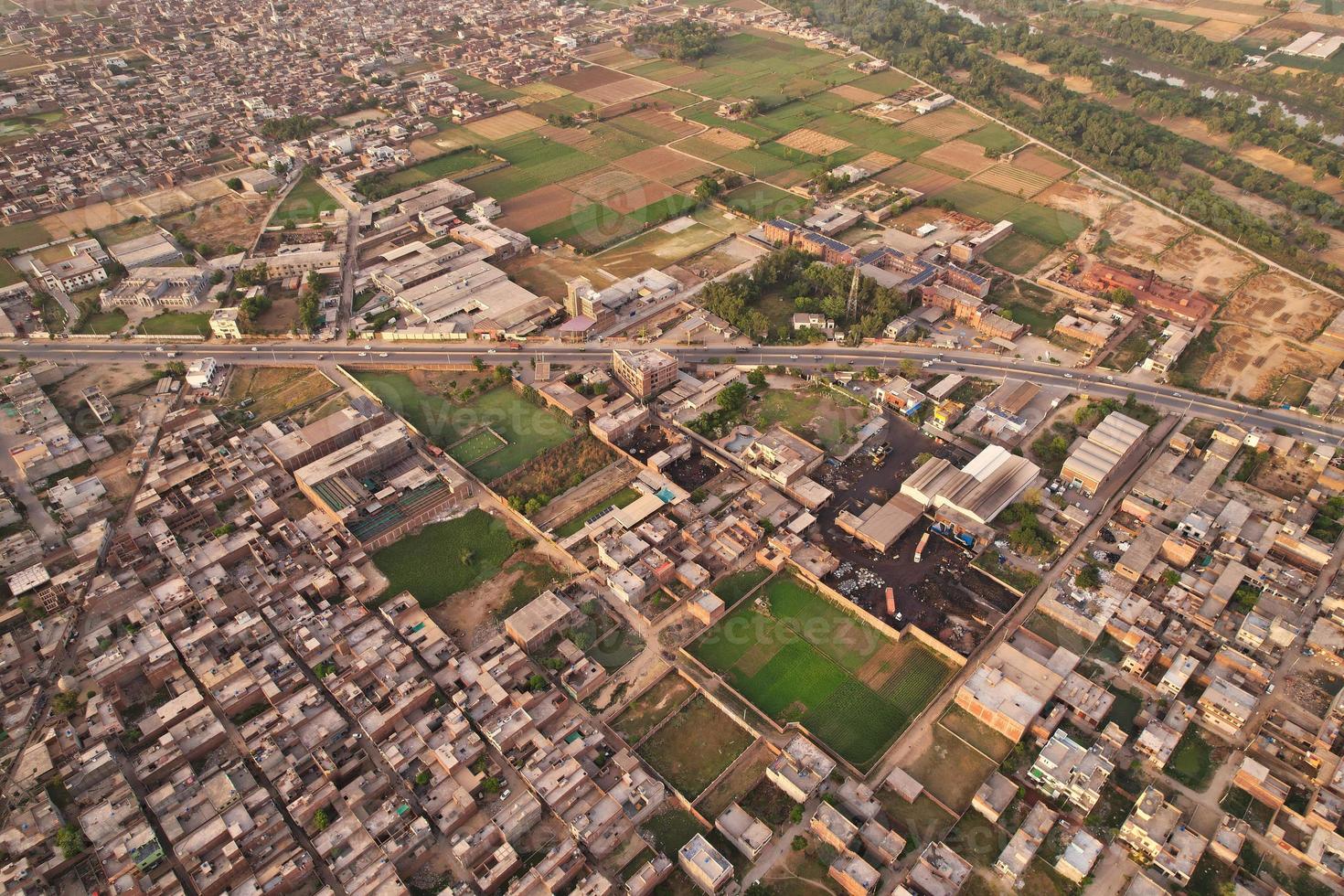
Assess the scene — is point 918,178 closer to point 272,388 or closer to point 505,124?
point 505,124

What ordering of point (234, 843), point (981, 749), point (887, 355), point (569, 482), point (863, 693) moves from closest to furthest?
point (234, 843)
point (981, 749)
point (863, 693)
point (569, 482)
point (887, 355)

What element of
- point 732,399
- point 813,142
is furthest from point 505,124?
point 732,399

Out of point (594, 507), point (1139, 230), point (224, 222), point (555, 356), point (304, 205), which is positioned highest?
point (1139, 230)

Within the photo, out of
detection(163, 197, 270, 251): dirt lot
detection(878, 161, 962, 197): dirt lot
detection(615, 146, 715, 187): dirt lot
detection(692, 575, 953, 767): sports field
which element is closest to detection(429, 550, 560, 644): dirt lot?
detection(692, 575, 953, 767): sports field

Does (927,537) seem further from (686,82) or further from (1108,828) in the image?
(686,82)

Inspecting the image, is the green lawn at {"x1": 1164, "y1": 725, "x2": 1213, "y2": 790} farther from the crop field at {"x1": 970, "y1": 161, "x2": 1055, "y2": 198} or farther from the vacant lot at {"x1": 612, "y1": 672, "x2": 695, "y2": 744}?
the crop field at {"x1": 970, "y1": 161, "x2": 1055, "y2": 198}

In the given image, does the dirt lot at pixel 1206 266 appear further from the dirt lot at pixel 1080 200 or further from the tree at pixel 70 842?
the tree at pixel 70 842

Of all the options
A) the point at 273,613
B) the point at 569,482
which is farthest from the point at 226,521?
the point at 569,482
